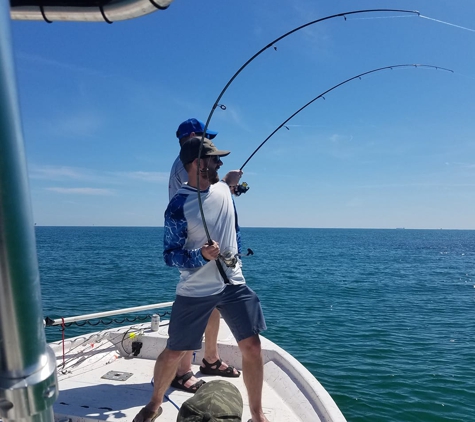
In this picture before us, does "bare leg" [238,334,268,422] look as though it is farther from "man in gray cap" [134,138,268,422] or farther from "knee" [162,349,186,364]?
"knee" [162,349,186,364]

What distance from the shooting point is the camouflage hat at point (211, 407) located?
218cm

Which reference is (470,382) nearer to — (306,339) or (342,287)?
(306,339)

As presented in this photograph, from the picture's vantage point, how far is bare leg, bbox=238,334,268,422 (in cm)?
276

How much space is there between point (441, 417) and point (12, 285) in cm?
727

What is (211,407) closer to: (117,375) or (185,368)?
(185,368)

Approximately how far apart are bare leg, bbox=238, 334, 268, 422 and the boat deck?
296mm

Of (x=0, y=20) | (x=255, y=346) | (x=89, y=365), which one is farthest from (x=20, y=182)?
(x=89, y=365)

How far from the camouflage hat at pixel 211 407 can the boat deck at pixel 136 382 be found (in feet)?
2.54

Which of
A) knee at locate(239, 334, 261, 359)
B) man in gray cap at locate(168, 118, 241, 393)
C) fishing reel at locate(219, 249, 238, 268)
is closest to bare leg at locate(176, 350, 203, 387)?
man in gray cap at locate(168, 118, 241, 393)

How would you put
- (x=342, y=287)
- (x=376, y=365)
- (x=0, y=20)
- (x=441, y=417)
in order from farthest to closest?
(x=342, y=287), (x=376, y=365), (x=441, y=417), (x=0, y=20)

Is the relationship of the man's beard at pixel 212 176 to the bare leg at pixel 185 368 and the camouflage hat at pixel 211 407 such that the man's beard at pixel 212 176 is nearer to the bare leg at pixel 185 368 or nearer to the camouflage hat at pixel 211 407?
the camouflage hat at pixel 211 407

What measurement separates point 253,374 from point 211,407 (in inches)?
24.6

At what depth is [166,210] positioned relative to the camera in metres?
2.84

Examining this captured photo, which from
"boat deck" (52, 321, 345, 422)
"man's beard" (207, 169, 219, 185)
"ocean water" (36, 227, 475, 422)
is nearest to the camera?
"man's beard" (207, 169, 219, 185)
